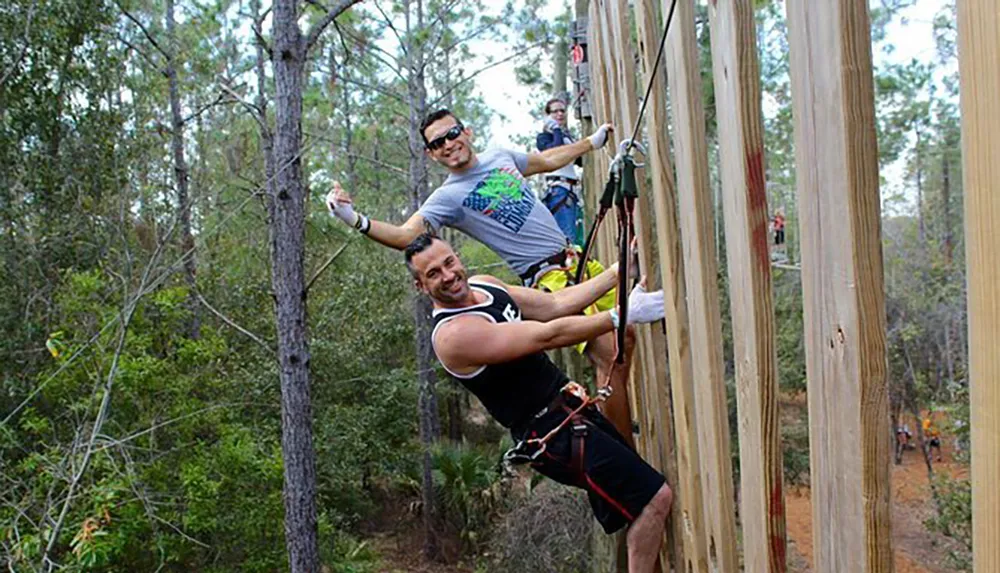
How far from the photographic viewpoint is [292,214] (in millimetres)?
5922

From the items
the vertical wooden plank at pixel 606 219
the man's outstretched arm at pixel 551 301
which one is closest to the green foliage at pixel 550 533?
the vertical wooden plank at pixel 606 219

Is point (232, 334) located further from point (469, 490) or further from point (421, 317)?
point (469, 490)

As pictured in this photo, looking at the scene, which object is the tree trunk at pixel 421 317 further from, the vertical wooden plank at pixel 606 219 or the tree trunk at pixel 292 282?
the vertical wooden plank at pixel 606 219

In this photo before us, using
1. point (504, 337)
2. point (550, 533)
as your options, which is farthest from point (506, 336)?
point (550, 533)

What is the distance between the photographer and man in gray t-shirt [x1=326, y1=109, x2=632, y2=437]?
3.29 metres

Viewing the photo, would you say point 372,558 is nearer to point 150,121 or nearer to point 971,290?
point 150,121

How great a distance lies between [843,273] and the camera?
76cm

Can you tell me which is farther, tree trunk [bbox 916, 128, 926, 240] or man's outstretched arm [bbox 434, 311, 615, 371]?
tree trunk [bbox 916, 128, 926, 240]

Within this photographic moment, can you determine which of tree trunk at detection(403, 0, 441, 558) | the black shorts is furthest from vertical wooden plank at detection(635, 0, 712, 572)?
tree trunk at detection(403, 0, 441, 558)

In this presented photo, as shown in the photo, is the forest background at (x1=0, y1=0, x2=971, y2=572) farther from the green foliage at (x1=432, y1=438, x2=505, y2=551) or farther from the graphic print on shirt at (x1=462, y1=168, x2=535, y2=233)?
the graphic print on shirt at (x1=462, y1=168, x2=535, y2=233)

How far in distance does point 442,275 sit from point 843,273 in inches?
78.1

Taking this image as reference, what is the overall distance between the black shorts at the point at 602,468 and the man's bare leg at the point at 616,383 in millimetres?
468

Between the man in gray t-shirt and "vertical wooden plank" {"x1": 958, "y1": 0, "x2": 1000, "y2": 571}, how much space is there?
2.60 meters

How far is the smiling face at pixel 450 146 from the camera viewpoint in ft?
10.9
